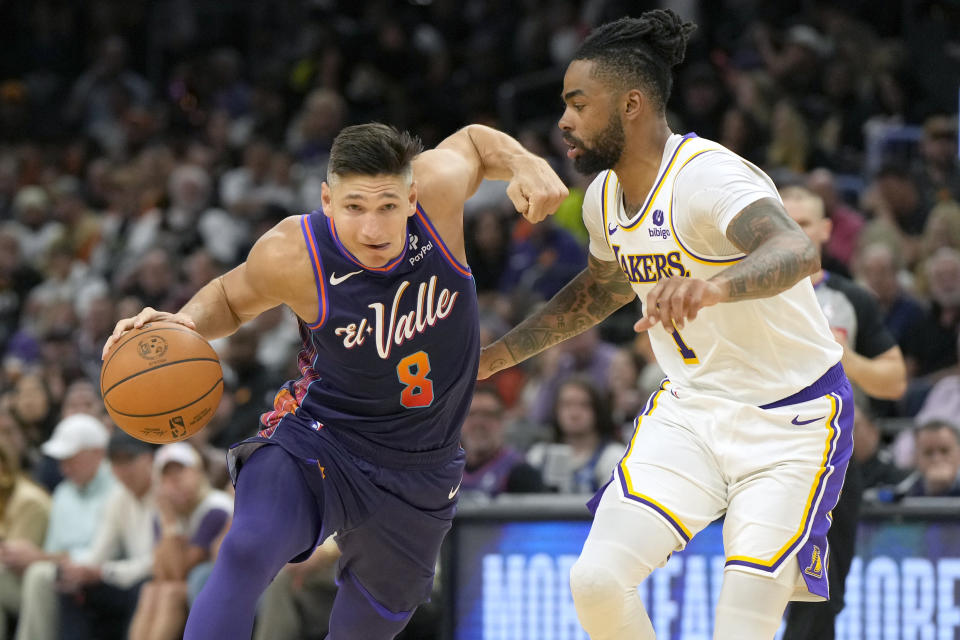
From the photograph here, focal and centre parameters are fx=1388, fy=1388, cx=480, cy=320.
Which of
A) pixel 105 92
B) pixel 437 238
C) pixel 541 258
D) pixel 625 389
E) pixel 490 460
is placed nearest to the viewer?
pixel 437 238

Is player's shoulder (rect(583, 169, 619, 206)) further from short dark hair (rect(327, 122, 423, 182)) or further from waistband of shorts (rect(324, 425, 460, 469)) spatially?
waistband of shorts (rect(324, 425, 460, 469))

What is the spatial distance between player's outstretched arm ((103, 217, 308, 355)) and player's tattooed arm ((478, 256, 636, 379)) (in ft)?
2.68

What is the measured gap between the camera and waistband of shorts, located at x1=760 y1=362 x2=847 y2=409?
4.19m

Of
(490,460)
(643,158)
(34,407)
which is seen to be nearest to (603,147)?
(643,158)

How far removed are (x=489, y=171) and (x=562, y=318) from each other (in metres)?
0.58

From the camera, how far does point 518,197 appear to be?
446cm

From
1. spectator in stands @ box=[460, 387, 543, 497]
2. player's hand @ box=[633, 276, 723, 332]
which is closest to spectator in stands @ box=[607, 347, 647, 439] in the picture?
spectator in stands @ box=[460, 387, 543, 497]

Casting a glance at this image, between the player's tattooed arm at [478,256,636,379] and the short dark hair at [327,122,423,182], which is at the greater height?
the short dark hair at [327,122,423,182]

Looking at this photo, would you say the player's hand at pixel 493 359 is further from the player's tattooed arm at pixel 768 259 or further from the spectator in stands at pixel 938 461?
the spectator in stands at pixel 938 461

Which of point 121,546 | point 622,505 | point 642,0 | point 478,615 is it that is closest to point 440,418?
point 622,505

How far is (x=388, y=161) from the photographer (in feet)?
14.2

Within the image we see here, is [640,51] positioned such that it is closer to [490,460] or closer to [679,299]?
[679,299]

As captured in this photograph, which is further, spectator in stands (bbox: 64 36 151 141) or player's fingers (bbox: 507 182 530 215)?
spectator in stands (bbox: 64 36 151 141)

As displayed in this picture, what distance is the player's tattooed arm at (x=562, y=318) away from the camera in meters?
4.95
